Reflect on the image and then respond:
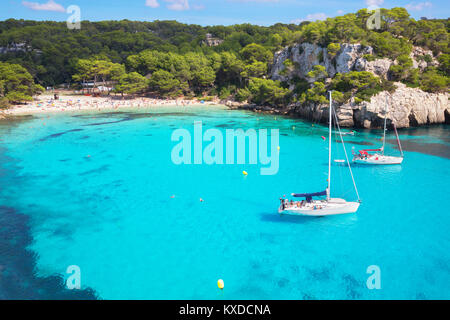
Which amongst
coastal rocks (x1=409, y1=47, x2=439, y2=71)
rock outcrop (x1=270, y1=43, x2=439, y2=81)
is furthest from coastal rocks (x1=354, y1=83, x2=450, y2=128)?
coastal rocks (x1=409, y1=47, x2=439, y2=71)

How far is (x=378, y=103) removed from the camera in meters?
56.1

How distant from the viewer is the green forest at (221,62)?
62406mm

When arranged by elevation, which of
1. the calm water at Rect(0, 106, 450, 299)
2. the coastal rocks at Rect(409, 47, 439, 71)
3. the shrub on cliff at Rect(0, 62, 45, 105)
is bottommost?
the calm water at Rect(0, 106, 450, 299)

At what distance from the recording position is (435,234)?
22844mm

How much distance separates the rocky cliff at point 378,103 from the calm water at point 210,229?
1454 centimetres

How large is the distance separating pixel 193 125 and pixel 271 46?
51.9 m

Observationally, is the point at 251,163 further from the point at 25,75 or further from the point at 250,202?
the point at 25,75

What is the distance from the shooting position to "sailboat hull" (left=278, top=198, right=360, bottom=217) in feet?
79.7

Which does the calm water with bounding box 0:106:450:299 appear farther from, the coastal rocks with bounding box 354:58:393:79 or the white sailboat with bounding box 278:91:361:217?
the coastal rocks with bounding box 354:58:393:79

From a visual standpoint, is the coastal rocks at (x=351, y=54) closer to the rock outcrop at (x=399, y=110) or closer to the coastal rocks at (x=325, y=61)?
the coastal rocks at (x=325, y=61)

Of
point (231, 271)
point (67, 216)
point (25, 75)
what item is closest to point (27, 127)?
point (25, 75)

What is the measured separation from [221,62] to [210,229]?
8454cm

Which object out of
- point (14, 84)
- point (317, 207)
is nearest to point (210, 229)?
point (317, 207)

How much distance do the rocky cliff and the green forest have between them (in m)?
1.58
